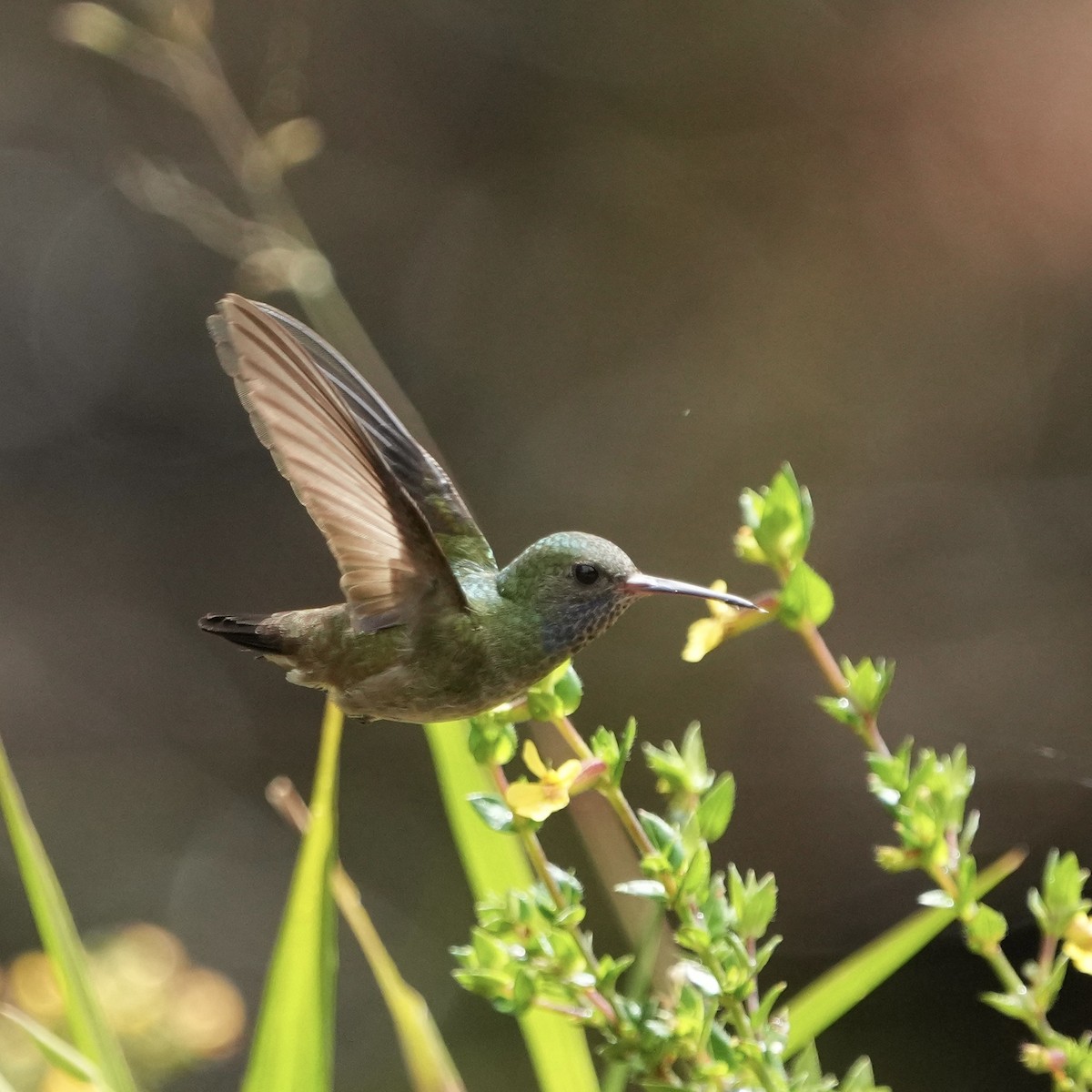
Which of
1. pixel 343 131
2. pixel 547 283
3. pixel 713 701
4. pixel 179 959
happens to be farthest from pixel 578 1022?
pixel 343 131

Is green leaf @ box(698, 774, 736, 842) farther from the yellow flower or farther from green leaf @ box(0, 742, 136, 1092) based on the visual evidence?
green leaf @ box(0, 742, 136, 1092)

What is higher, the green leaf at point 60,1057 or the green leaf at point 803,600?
the green leaf at point 803,600

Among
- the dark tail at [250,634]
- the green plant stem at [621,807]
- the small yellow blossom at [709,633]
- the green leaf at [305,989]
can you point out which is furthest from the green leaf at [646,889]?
the dark tail at [250,634]

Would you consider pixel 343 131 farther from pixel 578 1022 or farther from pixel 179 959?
pixel 578 1022

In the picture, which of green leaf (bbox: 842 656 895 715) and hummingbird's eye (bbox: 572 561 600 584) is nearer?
green leaf (bbox: 842 656 895 715)

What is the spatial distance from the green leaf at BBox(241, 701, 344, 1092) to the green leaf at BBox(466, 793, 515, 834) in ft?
0.48

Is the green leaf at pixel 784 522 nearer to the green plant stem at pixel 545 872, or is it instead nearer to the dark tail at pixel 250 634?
the green plant stem at pixel 545 872

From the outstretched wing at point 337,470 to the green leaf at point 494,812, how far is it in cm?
14

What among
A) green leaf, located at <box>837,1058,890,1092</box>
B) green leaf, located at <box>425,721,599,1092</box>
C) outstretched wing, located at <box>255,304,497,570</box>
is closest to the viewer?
green leaf, located at <box>837,1058,890,1092</box>

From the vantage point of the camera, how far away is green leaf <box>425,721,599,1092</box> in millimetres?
684

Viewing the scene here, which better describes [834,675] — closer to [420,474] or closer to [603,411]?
[420,474]

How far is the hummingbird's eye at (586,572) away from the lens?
0.66m

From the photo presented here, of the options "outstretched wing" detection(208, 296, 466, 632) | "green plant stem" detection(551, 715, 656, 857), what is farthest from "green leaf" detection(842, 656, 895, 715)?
"outstretched wing" detection(208, 296, 466, 632)

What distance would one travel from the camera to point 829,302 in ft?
8.25
